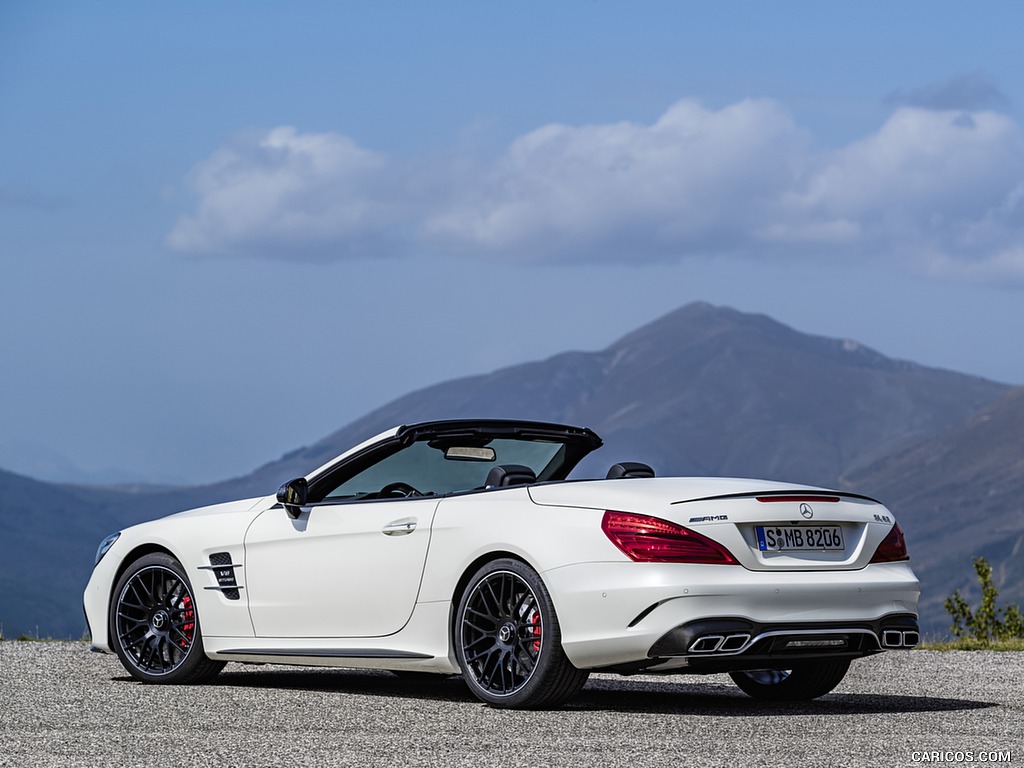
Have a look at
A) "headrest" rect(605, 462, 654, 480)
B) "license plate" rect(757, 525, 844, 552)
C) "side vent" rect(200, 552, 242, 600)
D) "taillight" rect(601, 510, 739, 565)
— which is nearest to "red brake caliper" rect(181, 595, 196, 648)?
"side vent" rect(200, 552, 242, 600)

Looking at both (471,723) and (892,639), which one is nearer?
(471,723)

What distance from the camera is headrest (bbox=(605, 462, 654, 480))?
8219 millimetres

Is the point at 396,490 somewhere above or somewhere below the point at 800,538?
above

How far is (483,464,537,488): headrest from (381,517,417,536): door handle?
0.43m

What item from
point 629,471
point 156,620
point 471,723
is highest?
point 629,471

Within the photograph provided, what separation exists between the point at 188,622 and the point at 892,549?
3.97m

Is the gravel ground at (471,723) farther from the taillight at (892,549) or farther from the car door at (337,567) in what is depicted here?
the taillight at (892,549)

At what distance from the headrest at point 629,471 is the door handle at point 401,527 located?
103 centimetres

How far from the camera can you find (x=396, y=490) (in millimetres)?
8703

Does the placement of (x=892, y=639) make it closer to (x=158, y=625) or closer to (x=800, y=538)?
(x=800, y=538)

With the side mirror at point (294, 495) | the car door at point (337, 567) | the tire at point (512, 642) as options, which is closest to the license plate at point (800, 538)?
the tire at point (512, 642)

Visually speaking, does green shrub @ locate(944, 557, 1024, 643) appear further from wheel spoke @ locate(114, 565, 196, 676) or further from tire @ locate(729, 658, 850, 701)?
wheel spoke @ locate(114, 565, 196, 676)

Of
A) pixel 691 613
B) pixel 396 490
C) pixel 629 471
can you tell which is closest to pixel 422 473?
pixel 396 490

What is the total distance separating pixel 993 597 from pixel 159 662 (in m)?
8.91
